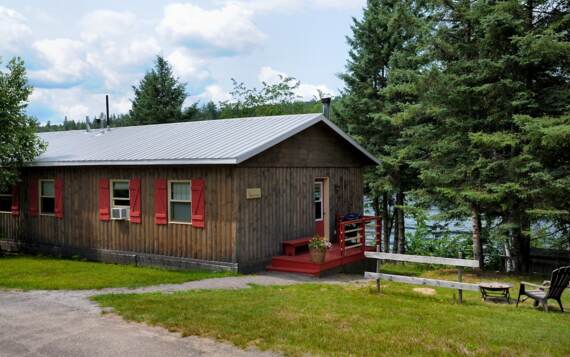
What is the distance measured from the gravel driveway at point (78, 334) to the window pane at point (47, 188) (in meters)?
7.41

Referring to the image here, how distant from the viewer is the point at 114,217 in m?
14.1

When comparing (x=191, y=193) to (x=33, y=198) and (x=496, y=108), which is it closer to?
(x=33, y=198)

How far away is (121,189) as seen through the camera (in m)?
14.5

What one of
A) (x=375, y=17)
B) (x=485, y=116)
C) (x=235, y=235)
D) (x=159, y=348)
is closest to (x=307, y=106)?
(x=375, y=17)

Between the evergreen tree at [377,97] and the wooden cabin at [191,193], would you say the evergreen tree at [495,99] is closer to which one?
the wooden cabin at [191,193]

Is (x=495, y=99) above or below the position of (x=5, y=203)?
above

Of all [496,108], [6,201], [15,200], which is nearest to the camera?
[496,108]

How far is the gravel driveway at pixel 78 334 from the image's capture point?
20.3 ft

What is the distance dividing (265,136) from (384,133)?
921cm

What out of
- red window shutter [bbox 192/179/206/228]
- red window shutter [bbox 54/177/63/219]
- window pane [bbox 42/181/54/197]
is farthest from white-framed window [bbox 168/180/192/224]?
window pane [bbox 42/181/54/197]

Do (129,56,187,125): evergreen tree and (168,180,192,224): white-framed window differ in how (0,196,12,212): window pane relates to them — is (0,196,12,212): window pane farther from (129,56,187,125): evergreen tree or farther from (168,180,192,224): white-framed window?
(129,56,187,125): evergreen tree

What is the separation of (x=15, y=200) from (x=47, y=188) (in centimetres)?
164

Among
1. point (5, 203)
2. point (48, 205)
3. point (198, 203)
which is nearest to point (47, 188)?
point (48, 205)

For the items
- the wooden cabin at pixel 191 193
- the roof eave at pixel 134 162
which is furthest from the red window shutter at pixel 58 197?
the roof eave at pixel 134 162
